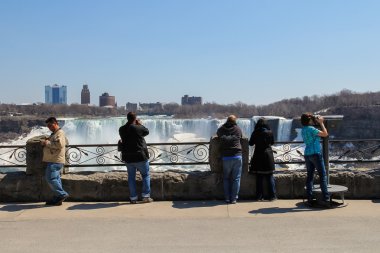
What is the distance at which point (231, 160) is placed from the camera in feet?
23.9

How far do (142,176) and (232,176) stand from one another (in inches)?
58.2

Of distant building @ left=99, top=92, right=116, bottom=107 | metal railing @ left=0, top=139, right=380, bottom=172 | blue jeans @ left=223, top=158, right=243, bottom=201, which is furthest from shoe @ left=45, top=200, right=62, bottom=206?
distant building @ left=99, top=92, right=116, bottom=107

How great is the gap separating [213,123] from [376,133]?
2663cm

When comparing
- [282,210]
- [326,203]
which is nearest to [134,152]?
[282,210]

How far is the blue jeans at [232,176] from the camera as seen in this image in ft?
23.9

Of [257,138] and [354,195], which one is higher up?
[257,138]

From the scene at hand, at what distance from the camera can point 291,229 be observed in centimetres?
567

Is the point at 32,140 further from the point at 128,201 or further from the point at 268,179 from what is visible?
the point at 268,179

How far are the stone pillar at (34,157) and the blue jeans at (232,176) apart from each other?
314 cm

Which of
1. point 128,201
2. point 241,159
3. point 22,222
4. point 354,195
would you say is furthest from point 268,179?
point 22,222

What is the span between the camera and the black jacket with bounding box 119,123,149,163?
23.9 feet

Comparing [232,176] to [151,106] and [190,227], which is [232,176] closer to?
[190,227]

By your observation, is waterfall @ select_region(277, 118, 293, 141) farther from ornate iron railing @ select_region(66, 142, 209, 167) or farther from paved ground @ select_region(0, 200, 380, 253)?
paved ground @ select_region(0, 200, 380, 253)

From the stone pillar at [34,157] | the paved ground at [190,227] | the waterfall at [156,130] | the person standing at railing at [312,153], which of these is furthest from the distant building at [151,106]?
the person standing at railing at [312,153]
